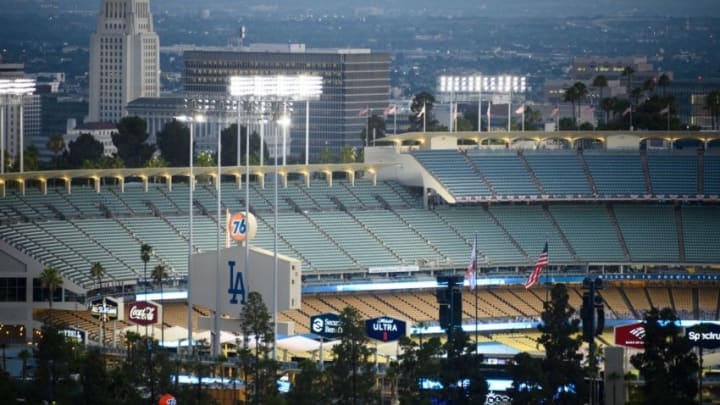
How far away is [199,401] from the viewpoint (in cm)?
6800

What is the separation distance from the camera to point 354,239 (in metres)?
102

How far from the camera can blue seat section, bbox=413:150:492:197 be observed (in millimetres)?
107438

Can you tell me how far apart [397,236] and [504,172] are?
9666mm

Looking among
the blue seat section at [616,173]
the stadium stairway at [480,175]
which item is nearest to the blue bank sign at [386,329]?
the stadium stairway at [480,175]

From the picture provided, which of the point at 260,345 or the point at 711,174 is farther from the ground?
the point at 711,174

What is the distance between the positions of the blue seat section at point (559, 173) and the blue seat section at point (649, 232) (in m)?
2.58

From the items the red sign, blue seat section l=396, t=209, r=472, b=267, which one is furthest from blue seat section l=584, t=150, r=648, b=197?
the red sign

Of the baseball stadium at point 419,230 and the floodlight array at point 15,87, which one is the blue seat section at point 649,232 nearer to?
the baseball stadium at point 419,230

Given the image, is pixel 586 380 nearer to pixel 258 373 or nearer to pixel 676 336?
pixel 676 336

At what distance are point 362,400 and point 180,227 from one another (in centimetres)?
3055

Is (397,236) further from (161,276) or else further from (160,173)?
(161,276)

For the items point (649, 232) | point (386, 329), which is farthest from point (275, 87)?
point (649, 232)

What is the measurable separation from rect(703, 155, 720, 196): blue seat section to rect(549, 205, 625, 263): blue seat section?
595cm

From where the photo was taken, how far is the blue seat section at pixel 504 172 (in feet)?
356
